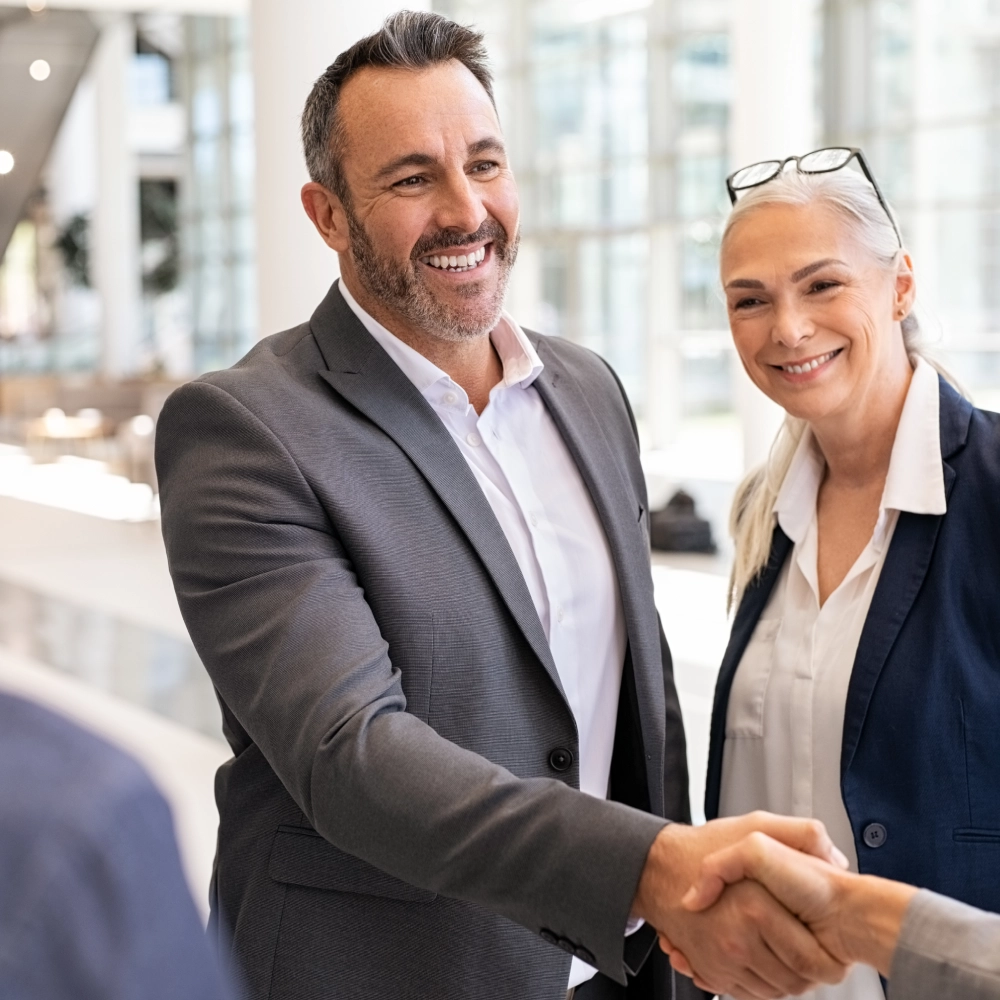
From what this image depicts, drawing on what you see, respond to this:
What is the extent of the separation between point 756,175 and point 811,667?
87 centimetres

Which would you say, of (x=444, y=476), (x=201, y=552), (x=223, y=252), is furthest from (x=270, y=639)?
(x=223, y=252)

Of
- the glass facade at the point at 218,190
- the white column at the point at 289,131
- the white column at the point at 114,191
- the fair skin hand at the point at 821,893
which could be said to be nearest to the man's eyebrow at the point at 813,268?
the fair skin hand at the point at 821,893

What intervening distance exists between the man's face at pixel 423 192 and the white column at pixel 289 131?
221cm

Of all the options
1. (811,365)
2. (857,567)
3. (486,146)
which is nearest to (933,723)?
(857,567)

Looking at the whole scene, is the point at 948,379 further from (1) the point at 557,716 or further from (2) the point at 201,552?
(2) the point at 201,552

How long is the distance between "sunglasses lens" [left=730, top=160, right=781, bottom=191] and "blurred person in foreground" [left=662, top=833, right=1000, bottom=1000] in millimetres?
1209

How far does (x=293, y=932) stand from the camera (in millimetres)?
1893

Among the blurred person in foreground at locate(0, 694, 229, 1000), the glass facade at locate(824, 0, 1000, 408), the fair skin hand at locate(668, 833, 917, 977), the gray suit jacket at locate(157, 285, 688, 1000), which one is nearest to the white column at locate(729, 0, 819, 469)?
the glass facade at locate(824, 0, 1000, 408)

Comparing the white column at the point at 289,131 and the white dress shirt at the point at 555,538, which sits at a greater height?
the white column at the point at 289,131

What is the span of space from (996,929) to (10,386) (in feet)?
80.1

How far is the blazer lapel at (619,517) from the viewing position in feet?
6.87

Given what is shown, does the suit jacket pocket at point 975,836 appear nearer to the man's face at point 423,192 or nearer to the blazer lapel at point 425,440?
the blazer lapel at point 425,440

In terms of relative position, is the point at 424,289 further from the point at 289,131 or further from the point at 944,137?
the point at 944,137

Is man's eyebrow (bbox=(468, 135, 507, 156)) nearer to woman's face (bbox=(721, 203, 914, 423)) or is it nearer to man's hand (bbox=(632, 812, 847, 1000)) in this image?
woman's face (bbox=(721, 203, 914, 423))
